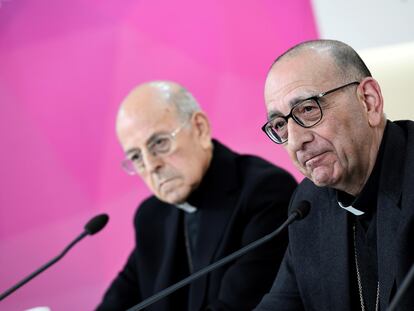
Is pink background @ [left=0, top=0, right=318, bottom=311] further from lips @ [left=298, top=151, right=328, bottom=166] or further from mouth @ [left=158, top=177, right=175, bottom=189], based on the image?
lips @ [left=298, top=151, right=328, bottom=166]

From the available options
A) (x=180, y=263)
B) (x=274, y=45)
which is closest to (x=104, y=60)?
(x=274, y=45)

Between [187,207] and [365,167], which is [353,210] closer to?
[365,167]

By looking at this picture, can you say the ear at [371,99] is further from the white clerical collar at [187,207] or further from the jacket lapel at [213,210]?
the white clerical collar at [187,207]

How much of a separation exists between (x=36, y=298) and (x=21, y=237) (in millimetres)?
309

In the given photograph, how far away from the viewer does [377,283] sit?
1.60 m

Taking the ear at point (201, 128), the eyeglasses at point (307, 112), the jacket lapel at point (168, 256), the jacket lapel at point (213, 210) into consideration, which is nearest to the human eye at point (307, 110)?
the eyeglasses at point (307, 112)

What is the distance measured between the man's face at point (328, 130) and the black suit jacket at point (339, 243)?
0.08m

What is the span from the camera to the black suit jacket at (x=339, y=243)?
4.61 feet

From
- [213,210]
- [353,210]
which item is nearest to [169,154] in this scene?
[213,210]

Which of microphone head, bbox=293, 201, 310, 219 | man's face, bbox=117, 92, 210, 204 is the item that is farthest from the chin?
microphone head, bbox=293, 201, 310, 219

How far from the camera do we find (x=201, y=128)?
98.4 inches

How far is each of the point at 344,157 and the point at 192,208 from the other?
3.43ft

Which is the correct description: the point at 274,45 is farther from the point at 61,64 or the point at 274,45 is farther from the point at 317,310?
the point at 317,310

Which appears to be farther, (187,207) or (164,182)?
(187,207)
